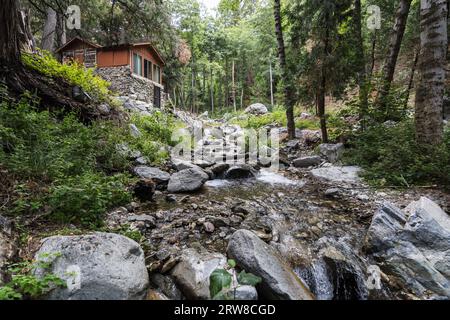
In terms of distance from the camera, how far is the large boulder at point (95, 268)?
6.89 feet

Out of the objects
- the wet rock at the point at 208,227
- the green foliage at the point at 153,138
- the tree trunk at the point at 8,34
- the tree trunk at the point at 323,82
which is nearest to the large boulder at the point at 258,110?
the green foliage at the point at 153,138

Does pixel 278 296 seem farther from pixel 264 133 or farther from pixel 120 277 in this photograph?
pixel 264 133

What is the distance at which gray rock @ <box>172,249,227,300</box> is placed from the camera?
2.50 m

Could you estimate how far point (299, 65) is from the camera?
8.70 metres

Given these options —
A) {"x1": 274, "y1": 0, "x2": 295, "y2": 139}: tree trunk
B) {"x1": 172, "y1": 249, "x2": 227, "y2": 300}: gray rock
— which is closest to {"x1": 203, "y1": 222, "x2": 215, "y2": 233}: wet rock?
{"x1": 172, "y1": 249, "x2": 227, "y2": 300}: gray rock

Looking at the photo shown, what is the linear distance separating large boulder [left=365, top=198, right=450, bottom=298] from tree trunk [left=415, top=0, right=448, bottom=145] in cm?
258

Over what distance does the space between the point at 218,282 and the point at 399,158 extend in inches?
211

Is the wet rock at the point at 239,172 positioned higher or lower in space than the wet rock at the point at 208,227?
higher

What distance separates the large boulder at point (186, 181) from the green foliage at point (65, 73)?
475cm

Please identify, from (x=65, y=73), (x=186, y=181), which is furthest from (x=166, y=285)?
(x=65, y=73)

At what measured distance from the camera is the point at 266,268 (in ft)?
8.43

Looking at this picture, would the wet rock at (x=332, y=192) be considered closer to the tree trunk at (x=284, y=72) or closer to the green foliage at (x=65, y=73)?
the tree trunk at (x=284, y=72)
